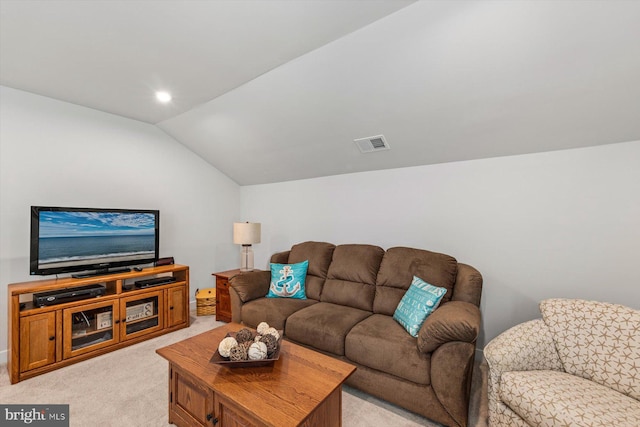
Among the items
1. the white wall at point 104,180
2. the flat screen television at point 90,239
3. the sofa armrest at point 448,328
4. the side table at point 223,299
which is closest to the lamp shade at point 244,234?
the side table at point 223,299

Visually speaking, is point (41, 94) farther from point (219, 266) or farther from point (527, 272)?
point (527, 272)

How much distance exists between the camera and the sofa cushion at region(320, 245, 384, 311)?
2.67 m

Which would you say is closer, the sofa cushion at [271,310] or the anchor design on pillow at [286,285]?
the sofa cushion at [271,310]

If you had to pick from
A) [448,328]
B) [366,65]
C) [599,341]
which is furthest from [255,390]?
[366,65]

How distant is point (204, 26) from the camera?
5.76ft

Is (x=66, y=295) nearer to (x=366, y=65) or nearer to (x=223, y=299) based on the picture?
(x=223, y=299)

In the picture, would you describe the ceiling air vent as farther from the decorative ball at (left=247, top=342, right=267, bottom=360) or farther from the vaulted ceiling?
the decorative ball at (left=247, top=342, right=267, bottom=360)

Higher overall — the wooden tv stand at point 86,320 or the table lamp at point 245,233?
the table lamp at point 245,233

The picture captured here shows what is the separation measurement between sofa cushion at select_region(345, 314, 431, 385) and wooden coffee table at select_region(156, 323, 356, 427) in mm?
439

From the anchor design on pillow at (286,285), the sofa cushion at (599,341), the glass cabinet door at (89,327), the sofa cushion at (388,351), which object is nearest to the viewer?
the sofa cushion at (599,341)

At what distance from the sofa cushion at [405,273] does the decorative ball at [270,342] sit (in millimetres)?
A: 1235

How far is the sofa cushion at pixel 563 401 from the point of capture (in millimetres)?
1233

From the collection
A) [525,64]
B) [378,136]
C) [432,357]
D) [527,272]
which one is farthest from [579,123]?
[432,357]

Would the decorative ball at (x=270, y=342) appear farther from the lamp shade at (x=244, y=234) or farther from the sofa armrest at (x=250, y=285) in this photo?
the lamp shade at (x=244, y=234)
